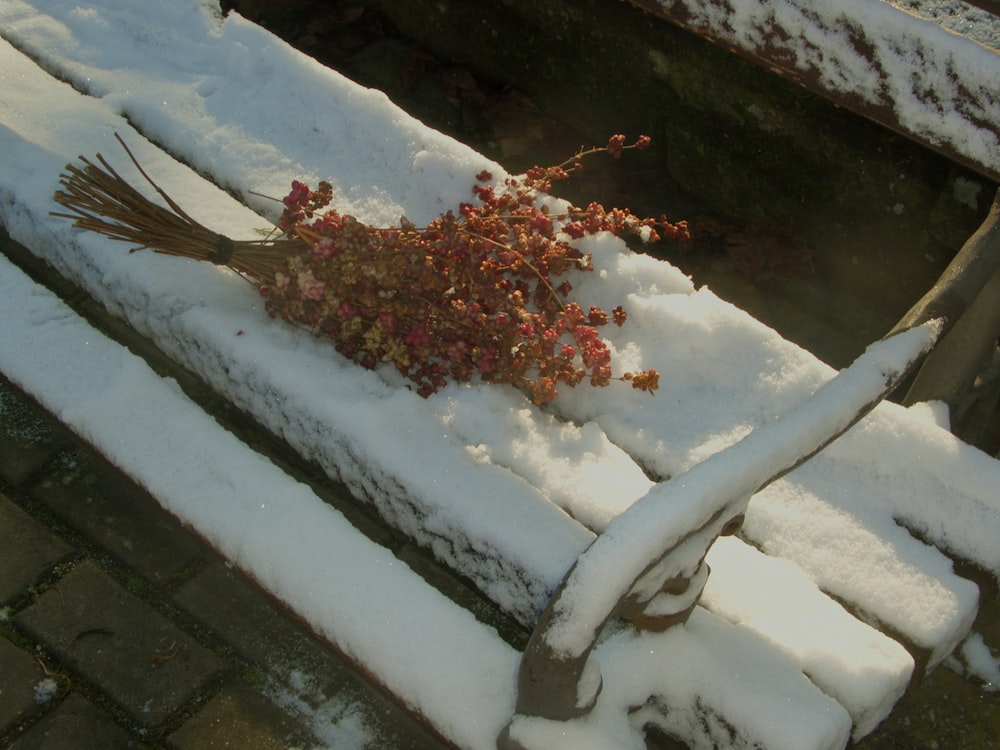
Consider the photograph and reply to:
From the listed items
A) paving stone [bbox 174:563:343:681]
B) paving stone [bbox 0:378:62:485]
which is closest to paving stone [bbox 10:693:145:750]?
paving stone [bbox 174:563:343:681]

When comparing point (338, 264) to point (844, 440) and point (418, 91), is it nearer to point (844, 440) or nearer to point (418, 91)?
point (844, 440)

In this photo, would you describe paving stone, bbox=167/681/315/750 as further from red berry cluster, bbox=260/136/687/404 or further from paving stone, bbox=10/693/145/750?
red berry cluster, bbox=260/136/687/404

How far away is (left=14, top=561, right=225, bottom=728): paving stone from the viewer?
8.57 feet

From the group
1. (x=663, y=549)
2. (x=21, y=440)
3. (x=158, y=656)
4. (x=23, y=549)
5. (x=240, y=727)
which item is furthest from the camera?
(x=21, y=440)

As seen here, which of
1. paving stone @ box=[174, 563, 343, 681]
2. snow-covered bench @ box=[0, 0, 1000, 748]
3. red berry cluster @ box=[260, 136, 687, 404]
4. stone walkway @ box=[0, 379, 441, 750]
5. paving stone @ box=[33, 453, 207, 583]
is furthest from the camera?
paving stone @ box=[33, 453, 207, 583]

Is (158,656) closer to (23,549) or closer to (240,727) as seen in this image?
(240,727)

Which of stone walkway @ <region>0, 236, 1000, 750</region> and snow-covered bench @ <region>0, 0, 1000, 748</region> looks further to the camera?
stone walkway @ <region>0, 236, 1000, 750</region>

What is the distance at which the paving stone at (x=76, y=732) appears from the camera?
2525 mm

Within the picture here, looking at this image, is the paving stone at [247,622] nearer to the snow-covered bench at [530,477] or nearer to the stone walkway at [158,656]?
the stone walkway at [158,656]

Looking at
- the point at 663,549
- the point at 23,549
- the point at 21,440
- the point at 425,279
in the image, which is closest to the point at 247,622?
the point at 23,549

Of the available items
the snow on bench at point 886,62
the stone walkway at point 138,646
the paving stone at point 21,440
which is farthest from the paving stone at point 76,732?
the snow on bench at point 886,62

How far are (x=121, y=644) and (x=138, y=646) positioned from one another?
0.04 m

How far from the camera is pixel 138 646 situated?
2.70m

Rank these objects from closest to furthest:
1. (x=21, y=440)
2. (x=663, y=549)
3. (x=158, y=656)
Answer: (x=663, y=549)
(x=158, y=656)
(x=21, y=440)
